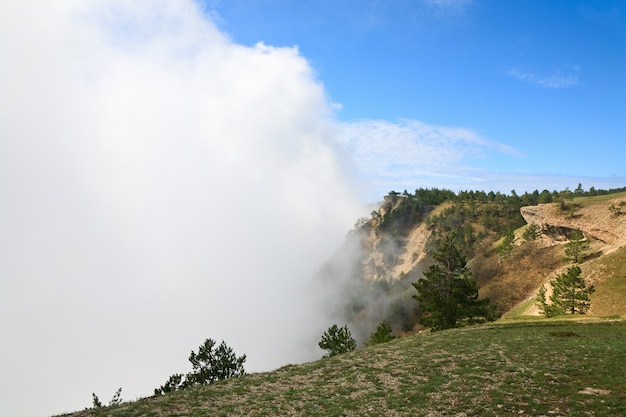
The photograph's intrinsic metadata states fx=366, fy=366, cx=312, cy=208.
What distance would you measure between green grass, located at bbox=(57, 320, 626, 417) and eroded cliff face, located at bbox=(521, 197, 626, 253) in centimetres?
9167

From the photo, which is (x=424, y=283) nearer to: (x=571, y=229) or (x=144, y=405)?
(x=144, y=405)

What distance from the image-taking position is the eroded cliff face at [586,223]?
352 feet

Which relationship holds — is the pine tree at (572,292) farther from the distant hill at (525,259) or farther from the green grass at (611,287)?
the distant hill at (525,259)

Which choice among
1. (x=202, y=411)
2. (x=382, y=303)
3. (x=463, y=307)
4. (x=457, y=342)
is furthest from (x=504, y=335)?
(x=382, y=303)

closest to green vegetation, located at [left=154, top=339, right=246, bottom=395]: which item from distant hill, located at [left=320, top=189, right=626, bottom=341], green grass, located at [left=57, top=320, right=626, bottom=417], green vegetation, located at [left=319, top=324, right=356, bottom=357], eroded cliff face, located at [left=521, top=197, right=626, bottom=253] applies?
green vegetation, located at [left=319, top=324, right=356, bottom=357]

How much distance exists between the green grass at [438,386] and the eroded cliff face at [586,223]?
91.7 metres

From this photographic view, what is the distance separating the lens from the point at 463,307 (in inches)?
2188

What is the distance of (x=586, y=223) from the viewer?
4747 inches

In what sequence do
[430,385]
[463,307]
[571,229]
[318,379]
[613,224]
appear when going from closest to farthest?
[430,385] → [318,379] → [463,307] → [613,224] → [571,229]

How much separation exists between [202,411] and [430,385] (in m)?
14.0

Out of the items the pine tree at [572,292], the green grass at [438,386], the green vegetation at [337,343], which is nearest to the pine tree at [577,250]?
the pine tree at [572,292]

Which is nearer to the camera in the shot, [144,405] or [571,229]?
[144,405]

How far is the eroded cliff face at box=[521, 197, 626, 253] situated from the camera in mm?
107375

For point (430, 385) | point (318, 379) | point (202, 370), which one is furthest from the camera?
point (202, 370)
